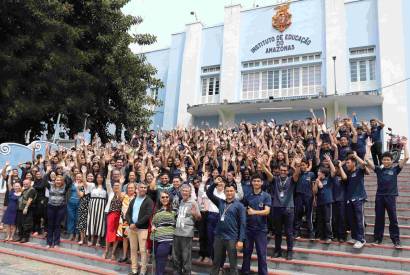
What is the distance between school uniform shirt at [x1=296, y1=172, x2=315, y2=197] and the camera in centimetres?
745

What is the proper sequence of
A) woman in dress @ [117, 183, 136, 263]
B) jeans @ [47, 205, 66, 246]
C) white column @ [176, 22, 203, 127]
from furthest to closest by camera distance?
white column @ [176, 22, 203, 127] < jeans @ [47, 205, 66, 246] < woman in dress @ [117, 183, 136, 263]

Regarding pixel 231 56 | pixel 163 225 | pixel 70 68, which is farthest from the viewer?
pixel 231 56

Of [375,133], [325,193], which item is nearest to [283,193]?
[325,193]

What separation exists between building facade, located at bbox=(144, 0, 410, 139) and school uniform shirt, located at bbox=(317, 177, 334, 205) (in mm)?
13529

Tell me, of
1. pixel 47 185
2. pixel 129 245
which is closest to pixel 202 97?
pixel 47 185

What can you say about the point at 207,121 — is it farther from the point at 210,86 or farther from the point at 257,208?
the point at 257,208

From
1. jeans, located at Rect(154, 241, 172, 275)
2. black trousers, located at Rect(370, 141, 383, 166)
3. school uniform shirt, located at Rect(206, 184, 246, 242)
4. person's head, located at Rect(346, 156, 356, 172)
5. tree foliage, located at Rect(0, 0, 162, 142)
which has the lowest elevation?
jeans, located at Rect(154, 241, 172, 275)

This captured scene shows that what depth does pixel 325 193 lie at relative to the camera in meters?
7.23

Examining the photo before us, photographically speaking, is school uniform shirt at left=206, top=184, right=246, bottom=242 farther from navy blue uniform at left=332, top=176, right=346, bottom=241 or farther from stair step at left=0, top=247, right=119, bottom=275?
stair step at left=0, top=247, right=119, bottom=275

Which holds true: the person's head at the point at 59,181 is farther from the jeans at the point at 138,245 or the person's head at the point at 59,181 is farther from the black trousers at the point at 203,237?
the black trousers at the point at 203,237

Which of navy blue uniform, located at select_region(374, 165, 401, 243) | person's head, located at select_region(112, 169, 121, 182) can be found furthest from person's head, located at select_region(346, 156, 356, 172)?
person's head, located at select_region(112, 169, 121, 182)

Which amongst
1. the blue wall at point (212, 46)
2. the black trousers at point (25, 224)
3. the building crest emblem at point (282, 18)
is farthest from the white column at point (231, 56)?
the black trousers at point (25, 224)

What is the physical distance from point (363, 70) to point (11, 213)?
1915 centimetres

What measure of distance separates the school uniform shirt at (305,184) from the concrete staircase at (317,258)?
0.90 metres
